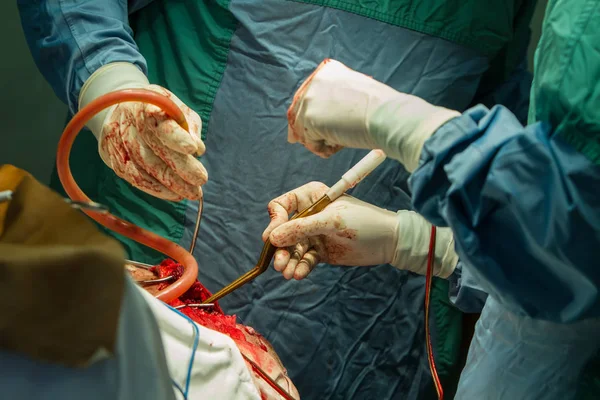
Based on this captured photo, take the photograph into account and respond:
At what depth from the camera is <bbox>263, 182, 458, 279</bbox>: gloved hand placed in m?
1.40

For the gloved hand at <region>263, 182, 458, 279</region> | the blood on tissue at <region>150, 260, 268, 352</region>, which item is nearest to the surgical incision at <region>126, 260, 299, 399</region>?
the blood on tissue at <region>150, 260, 268, 352</region>

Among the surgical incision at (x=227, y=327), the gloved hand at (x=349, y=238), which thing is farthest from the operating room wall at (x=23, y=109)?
the gloved hand at (x=349, y=238)

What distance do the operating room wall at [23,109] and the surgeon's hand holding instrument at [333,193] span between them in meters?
1.00

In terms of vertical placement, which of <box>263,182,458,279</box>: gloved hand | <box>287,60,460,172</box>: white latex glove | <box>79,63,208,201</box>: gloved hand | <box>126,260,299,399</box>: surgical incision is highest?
<box>287,60,460,172</box>: white latex glove

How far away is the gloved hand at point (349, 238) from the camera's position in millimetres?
1396

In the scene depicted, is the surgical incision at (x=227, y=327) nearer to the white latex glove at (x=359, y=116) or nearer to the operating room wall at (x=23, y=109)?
the white latex glove at (x=359, y=116)

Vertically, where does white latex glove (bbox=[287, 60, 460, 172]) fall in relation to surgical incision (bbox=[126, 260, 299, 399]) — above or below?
above

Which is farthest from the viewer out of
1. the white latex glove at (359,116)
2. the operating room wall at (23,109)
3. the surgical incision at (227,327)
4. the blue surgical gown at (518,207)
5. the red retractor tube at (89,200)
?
the operating room wall at (23,109)

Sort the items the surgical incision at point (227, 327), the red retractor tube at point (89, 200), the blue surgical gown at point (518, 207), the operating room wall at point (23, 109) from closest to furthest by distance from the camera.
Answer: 1. the blue surgical gown at point (518, 207)
2. the red retractor tube at point (89, 200)
3. the surgical incision at point (227, 327)
4. the operating room wall at point (23, 109)

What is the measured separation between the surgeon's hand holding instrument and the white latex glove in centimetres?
15

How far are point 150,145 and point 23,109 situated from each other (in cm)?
94

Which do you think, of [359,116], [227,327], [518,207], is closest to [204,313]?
[227,327]

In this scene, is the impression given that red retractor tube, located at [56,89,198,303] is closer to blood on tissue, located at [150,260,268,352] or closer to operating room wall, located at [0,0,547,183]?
blood on tissue, located at [150,260,268,352]

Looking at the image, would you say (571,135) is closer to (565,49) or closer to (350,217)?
(565,49)
